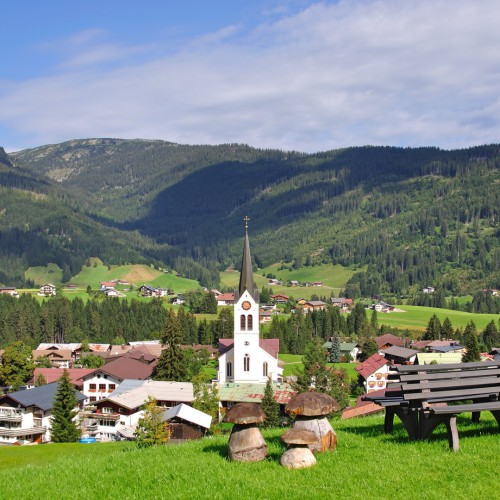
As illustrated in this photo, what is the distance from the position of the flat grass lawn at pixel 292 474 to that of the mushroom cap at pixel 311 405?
37.3 inches

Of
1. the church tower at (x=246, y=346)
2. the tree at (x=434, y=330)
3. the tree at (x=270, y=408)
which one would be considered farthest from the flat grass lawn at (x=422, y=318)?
the tree at (x=270, y=408)

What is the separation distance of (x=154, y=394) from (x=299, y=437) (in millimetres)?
52661

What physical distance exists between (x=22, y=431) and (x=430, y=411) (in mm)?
51980

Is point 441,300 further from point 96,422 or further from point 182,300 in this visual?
point 96,422

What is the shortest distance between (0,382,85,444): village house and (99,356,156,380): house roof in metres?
16.9

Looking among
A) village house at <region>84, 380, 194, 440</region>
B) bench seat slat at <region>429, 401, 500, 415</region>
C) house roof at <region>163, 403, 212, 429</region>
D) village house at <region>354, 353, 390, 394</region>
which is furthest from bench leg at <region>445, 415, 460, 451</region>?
village house at <region>354, 353, 390, 394</region>

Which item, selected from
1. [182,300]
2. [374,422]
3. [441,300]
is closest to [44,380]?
[374,422]

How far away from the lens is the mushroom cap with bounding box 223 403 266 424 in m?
13.6

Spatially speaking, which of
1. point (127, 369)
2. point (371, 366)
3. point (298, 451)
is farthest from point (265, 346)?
point (298, 451)

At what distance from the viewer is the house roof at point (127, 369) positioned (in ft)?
267

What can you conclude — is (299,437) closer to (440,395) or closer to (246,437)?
(246,437)

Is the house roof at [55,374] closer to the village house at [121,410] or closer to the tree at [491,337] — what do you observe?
the village house at [121,410]

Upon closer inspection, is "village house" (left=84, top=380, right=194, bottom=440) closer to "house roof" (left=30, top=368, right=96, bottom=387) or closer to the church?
the church

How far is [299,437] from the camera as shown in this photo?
13.0 meters
